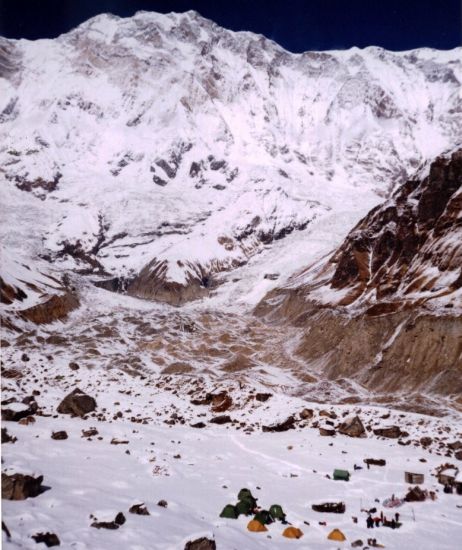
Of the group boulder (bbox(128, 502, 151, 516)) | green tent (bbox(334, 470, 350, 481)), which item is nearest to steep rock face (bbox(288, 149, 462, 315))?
green tent (bbox(334, 470, 350, 481))

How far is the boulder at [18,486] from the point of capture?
1167 cm

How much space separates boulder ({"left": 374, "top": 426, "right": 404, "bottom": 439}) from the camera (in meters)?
26.7

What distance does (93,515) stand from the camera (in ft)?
35.9

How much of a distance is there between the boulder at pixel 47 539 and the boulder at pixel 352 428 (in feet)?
65.2

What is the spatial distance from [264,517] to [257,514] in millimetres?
236

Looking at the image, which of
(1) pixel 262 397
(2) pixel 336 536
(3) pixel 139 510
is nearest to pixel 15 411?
(3) pixel 139 510

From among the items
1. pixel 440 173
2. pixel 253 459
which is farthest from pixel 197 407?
pixel 440 173

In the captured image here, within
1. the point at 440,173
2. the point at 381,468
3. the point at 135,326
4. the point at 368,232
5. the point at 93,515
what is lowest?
the point at 135,326

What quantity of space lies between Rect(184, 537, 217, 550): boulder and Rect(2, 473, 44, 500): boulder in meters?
3.96

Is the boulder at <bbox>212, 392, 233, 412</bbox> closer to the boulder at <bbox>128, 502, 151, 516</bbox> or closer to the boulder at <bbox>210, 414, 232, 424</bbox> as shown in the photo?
the boulder at <bbox>210, 414, 232, 424</bbox>

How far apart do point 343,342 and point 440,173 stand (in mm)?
29708

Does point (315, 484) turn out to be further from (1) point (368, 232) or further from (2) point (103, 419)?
(1) point (368, 232)

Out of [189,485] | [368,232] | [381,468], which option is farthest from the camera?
[368,232]

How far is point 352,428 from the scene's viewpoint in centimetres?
2714
